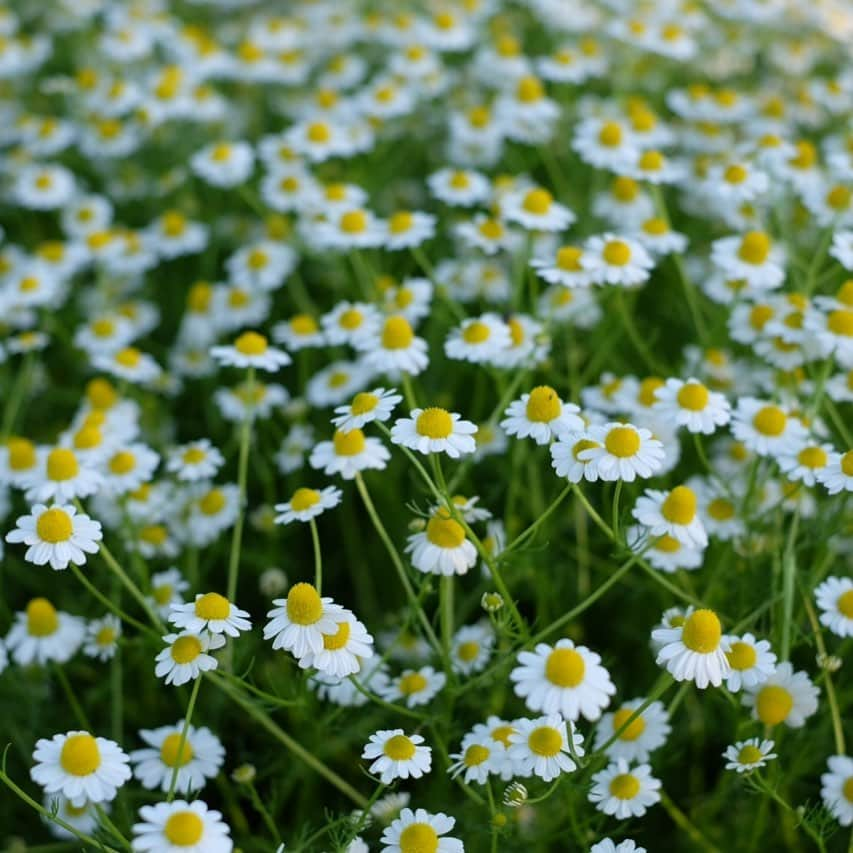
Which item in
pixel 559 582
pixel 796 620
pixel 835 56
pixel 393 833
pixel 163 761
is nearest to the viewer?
pixel 393 833

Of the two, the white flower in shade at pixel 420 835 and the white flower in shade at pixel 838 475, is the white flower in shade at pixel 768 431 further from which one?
the white flower in shade at pixel 420 835

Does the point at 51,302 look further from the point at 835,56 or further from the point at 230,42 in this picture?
the point at 835,56

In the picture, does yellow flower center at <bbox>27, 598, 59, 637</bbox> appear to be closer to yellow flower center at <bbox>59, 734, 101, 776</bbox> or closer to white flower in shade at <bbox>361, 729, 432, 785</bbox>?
yellow flower center at <bbox>59, 734, 101, 776</bbox>

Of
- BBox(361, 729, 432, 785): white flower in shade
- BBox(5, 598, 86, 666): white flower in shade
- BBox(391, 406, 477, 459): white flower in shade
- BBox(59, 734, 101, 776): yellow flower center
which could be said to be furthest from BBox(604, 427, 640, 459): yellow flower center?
BBox(5, 598, 86, 666): white flower in shade

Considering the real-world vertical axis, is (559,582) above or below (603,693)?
below

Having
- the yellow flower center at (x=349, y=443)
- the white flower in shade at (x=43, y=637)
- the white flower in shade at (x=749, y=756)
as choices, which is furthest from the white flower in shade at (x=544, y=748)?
the white flower in shade at (x=43, y=637)

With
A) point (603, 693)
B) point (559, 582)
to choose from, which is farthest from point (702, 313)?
point (603, 693)

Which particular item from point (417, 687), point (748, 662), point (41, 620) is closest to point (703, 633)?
point (748, 662)

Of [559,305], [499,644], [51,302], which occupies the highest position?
[559,305]
